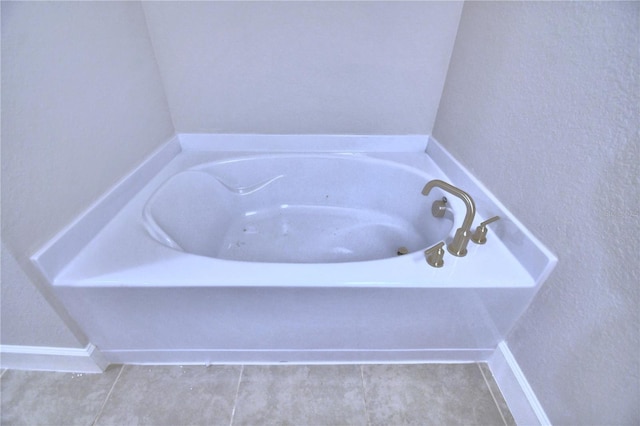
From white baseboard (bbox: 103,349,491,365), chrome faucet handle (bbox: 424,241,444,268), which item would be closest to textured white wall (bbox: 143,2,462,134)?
chrome faucet handle (bbox: 424,241,444,268)

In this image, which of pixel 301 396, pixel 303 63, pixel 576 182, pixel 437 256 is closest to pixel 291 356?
pixel 301 396

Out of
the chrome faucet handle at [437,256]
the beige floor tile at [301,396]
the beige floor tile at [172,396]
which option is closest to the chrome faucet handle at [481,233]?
the chrome faucet handle at [437,256]

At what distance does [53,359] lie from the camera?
37.1 inches

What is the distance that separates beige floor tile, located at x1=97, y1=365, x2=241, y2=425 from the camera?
88 centimetres

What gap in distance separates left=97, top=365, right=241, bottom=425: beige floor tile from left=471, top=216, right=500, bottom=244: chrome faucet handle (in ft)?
3.00

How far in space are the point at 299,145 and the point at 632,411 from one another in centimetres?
145

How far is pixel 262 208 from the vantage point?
158 cm

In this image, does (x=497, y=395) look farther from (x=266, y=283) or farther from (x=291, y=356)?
(x=266, y=283)

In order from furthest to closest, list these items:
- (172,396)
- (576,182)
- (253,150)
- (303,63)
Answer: (253,150), (303,63), (172,396), (576,182)

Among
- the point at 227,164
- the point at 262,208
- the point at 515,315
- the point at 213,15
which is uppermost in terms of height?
the point at 213,15

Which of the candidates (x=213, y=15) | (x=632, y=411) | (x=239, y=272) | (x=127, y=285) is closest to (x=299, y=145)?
(x=213, y=15)

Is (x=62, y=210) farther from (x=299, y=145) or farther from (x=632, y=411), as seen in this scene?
(x=632, y=411)

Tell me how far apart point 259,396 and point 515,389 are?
813 millimetres

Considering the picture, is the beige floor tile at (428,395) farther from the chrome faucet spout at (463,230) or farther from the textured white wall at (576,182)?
the chrome faucet spout at (463,230)
